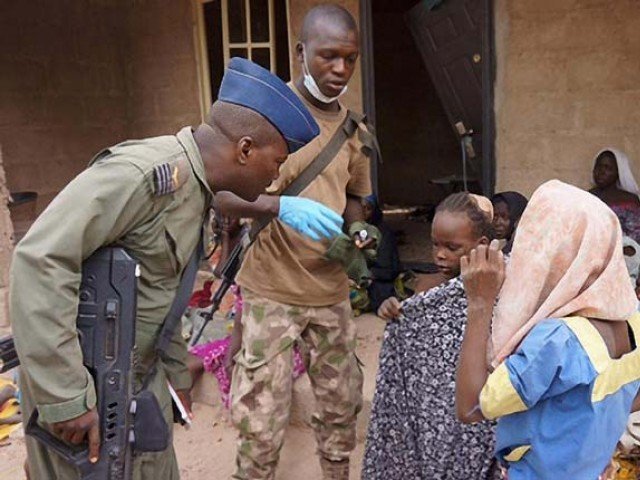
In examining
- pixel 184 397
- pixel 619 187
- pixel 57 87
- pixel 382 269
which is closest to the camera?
pixel 184 397

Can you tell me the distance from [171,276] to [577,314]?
1001mm

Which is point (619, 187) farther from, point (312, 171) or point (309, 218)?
point (309, 218)

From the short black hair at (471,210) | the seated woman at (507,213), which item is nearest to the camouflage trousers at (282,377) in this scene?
the short black hair at (471,210)

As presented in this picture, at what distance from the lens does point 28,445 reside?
1.61 m

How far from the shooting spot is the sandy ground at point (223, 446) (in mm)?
3049

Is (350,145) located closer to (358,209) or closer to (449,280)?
(358,209)

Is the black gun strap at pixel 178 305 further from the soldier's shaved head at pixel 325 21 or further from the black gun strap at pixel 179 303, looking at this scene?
the soldier's shaved head at pixel 325 21

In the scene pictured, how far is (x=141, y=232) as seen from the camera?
4.82ft

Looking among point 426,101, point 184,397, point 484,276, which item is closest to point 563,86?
point 484,276

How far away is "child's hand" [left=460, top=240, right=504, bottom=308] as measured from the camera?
5.15 ft

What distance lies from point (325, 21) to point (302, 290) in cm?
99

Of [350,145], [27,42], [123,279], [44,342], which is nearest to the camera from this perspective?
[44,342]

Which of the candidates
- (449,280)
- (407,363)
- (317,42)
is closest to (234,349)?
(407,363)

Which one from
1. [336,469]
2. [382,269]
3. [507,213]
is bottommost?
[336,469]
